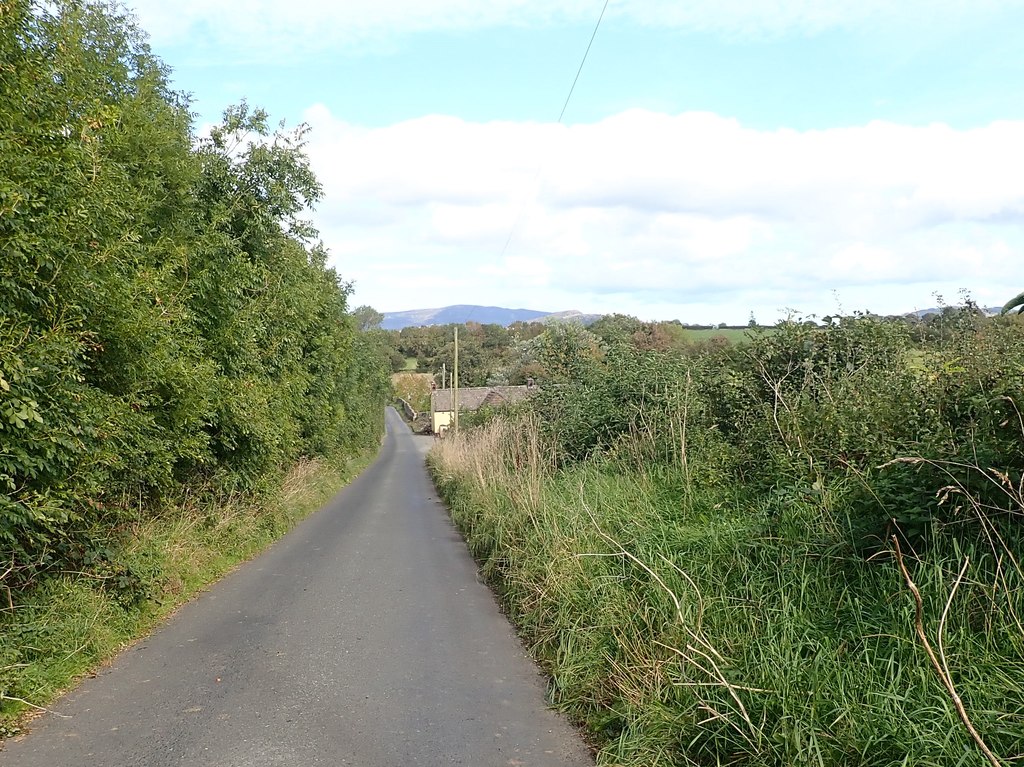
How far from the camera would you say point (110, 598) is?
6996 mm

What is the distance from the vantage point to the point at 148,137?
8.88 m

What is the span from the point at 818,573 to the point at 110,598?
6287 millimetres

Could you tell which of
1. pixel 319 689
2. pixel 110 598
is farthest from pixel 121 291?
pixel 319 689

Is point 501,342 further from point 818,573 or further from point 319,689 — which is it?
point 818,573

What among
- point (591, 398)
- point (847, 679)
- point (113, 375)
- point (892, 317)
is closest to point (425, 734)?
point (847, 679)

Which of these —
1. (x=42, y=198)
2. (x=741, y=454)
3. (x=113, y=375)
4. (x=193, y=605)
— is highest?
(x=42, y=198)

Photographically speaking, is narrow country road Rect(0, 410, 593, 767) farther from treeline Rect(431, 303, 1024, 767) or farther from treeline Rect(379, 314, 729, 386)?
treeline Rect(379, 314, 729, 386)

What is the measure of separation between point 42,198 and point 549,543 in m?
5.35

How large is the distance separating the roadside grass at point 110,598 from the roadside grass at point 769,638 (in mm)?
3680

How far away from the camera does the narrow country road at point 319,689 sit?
4453 millimetres

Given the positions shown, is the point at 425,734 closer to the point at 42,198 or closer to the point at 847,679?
the point at 847,679

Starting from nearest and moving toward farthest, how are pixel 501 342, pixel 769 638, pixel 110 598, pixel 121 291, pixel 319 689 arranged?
pixel 769 638, pixel 319 689, pixel 121 291, pixel 110 598, pixel 501 342

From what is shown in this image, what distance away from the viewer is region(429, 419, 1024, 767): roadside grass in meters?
3.15

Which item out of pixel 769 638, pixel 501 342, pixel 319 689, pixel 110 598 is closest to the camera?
pixel 769 638
